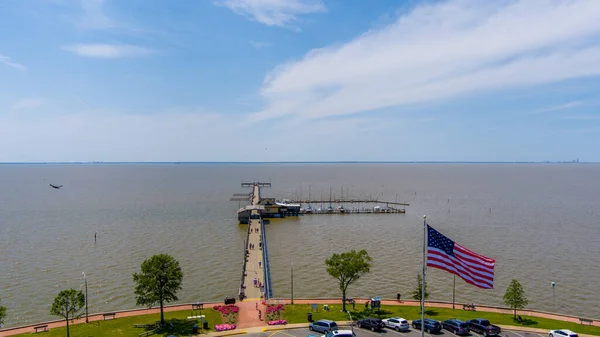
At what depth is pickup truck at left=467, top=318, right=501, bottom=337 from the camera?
107ft

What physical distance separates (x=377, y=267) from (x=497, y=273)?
1801cm

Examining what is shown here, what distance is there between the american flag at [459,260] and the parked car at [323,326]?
467 inches

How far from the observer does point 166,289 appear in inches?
1528

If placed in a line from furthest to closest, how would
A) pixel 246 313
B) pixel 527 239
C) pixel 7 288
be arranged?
pixel 527 239 < pixel 7 288 < pixel 246 313

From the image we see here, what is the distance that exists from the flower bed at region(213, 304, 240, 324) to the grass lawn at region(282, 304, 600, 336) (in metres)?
4.96

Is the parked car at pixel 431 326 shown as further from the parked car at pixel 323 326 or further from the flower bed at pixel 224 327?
the flower bed at pixel 224 327

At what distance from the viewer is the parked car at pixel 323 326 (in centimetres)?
3379

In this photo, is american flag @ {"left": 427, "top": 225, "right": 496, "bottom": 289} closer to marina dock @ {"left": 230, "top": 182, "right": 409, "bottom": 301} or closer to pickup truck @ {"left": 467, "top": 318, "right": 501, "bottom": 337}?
pickup truck @ {"left": 467, "top": 318, "right": 501, "bottom": 337}

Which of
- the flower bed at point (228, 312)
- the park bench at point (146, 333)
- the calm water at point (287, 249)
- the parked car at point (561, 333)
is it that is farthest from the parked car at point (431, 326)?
the park bench at point (146, 333)

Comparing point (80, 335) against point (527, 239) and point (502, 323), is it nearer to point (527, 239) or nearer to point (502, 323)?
point (502, 323)

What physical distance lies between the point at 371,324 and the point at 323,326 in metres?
4.35

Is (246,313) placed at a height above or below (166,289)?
below

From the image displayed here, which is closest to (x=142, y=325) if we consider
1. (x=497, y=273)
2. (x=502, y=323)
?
(x=502, y=323)

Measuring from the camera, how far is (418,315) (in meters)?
39.3
